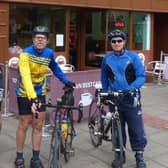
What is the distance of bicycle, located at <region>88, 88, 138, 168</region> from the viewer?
504 centimetres

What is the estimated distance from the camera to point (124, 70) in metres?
5.10

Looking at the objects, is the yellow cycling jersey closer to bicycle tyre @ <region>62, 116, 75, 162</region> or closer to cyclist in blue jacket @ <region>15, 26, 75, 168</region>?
cyclist in blue jacket @ <region>15, 26, 75, 168</region>

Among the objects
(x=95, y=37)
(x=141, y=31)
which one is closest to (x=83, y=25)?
(x=95, y=37)

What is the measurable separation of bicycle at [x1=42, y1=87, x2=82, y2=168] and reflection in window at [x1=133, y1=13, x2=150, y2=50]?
858cm

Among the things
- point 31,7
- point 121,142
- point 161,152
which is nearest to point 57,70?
point 121,142

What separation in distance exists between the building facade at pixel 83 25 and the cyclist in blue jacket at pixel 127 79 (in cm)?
515

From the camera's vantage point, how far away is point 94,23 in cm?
1255

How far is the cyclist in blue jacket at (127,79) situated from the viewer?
16.6 feet

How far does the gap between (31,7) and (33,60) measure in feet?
19.7

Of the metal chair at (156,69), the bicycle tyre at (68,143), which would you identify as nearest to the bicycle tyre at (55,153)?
the bicycle tyre at (68,143)

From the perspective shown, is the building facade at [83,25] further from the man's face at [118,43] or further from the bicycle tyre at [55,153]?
the bicycle tyre at [55,153]

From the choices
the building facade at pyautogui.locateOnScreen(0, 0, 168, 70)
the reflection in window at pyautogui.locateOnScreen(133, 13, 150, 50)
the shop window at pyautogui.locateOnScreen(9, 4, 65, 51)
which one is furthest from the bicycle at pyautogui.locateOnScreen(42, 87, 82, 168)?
the reflection in window at pyautogui.locateOnScreen(133, 13, 150, 50)

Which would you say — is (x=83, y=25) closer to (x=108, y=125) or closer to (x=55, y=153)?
(x=108, y=125)

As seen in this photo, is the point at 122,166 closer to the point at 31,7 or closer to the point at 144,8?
the point at 31,7
